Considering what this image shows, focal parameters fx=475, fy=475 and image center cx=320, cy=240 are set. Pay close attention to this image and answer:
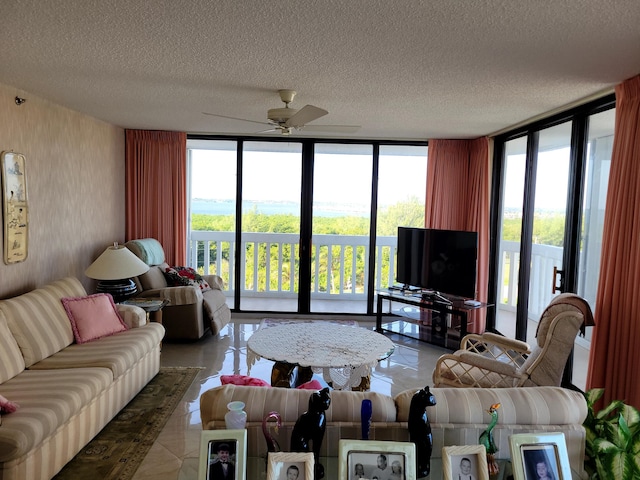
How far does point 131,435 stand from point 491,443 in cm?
237

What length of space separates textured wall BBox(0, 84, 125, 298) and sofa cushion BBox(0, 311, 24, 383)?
0.77 metres

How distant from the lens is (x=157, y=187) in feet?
19.7

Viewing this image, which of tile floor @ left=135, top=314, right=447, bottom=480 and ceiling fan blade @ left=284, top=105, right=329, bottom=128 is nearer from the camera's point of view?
tile floor @ left=135, top=314, right=447, bottom=480

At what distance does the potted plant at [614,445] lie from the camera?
1.59 m

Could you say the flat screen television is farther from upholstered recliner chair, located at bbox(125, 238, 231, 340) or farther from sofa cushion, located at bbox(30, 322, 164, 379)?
sofa cushion, located at bbox(30, 322, 164, 379)

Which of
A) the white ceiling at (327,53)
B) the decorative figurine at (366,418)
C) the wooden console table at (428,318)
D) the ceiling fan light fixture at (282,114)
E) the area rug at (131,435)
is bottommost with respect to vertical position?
the area rug at (131,435)

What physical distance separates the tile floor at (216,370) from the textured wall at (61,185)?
4.52 feet

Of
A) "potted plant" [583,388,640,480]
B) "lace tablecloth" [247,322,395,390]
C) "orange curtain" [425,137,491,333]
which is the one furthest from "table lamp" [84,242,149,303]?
"potted plant" [583,388,640,480]

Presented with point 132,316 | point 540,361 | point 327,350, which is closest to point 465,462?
point 540,361

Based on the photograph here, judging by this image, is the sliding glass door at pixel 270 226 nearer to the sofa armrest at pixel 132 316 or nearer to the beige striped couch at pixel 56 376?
the sofa armrest at pixel 132 316

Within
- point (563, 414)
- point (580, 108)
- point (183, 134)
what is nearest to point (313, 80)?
point (580, 108)

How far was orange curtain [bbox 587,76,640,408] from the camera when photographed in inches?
111

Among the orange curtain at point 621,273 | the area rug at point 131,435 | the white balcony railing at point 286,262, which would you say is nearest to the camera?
the area rug at point 131,435

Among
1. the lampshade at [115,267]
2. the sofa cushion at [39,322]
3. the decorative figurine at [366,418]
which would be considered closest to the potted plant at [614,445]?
the decorative figurine at [366,418]
